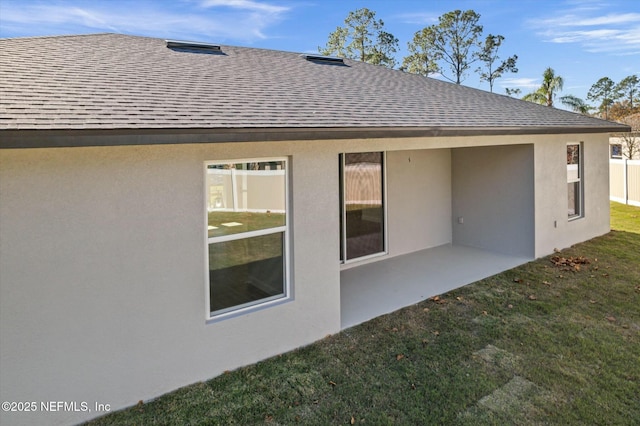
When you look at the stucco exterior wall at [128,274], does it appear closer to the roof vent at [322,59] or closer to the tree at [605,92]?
the roof vent at [322,59]

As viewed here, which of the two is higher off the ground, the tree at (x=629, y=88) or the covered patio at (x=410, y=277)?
the tree at (x=629, y=88)

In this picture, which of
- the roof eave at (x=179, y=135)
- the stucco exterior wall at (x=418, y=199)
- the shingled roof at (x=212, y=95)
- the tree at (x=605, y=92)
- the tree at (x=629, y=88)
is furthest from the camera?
the tree at (x=605, y=92)

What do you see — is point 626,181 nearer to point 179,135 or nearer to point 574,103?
point 179,135

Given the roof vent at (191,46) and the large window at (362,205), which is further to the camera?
the large window at (362,205)

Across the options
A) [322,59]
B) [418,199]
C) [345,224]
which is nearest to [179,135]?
[345,224]

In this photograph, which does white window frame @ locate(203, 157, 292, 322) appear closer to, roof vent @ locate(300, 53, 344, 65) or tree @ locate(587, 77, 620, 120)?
roof vent @ locate(300, 53, 344, 65)

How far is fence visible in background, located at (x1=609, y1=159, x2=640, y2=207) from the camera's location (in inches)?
736

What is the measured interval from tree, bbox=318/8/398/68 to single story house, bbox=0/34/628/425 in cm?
3095

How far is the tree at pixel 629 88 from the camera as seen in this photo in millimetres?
57562

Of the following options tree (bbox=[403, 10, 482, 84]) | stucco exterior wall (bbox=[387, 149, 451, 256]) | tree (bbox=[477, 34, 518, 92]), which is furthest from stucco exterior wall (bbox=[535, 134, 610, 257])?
tree (bbox=[477, 34, 518, 92])

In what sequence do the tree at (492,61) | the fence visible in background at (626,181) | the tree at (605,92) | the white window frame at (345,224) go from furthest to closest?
1. the tree at (605,92)
2. the tree at (492,61)
3. the fence visible in background at (626,181)
4. the white window frame at (345,224)

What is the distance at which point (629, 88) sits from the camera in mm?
58156

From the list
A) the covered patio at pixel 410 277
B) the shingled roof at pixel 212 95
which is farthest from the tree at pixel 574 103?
the covered patio at pixel 410 277

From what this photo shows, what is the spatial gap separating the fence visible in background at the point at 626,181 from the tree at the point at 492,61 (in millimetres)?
23324
